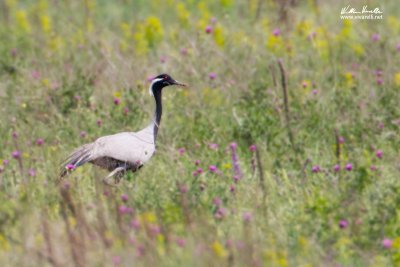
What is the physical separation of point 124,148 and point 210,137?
110cm

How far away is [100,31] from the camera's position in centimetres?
1146

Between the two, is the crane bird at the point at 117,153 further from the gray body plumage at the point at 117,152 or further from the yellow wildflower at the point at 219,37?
the yellow wildflower at the point at 219,37

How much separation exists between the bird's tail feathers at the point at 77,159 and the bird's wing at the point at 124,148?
0.05 meters

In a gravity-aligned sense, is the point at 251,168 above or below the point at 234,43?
below

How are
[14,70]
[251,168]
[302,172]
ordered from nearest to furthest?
1. [302,172]
2. [251,168]
3. [14,70]

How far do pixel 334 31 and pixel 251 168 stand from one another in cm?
419

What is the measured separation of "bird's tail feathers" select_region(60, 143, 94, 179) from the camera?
262 inches

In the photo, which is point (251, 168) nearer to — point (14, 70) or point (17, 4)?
point (14, 70)

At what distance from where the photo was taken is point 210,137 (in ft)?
25.7

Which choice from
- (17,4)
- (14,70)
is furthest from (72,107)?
(17,4)

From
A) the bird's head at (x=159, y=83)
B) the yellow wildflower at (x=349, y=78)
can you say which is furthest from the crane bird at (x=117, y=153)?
the yellow wildflower at (x=349, y=78)

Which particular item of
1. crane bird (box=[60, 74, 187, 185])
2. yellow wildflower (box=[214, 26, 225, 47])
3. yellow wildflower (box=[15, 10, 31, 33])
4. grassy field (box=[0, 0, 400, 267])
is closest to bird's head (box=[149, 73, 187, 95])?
grassy field (box=[0, 0, 400, 267])

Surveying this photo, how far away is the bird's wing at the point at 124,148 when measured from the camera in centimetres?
689

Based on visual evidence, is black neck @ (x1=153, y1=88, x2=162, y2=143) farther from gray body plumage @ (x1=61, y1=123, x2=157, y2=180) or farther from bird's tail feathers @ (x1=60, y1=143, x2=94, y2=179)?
bird's tail feathers @ (x1=60, y1=143, x2=94, y2=179)
